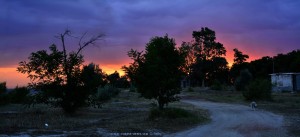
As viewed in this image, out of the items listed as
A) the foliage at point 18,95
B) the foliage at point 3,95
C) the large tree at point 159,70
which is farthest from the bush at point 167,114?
the foliage at point 18,95

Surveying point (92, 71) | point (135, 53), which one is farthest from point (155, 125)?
point (92, 71)

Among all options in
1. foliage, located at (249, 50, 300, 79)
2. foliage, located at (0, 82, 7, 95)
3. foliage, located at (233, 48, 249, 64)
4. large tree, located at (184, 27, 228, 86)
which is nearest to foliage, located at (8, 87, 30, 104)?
foliage, located at (0, 82, 7, 95)

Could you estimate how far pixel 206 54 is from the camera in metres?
99.8

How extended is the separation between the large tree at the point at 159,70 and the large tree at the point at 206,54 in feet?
223

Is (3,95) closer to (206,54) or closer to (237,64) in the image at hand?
(206,54)

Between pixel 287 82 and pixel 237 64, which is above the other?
pixel 237 64

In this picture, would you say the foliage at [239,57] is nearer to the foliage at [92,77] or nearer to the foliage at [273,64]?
the foliage at [273,64]

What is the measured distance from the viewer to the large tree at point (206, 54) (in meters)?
97.2

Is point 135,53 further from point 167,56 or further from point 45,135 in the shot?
point 45,135

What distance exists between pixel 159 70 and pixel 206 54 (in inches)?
2948

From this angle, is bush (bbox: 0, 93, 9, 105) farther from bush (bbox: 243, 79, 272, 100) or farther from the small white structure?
the small white structure

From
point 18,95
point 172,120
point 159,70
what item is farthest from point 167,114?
point 18,95

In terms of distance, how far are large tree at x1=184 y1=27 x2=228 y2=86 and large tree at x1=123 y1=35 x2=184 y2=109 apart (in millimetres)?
68020

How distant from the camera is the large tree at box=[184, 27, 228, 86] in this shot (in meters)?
97.2
